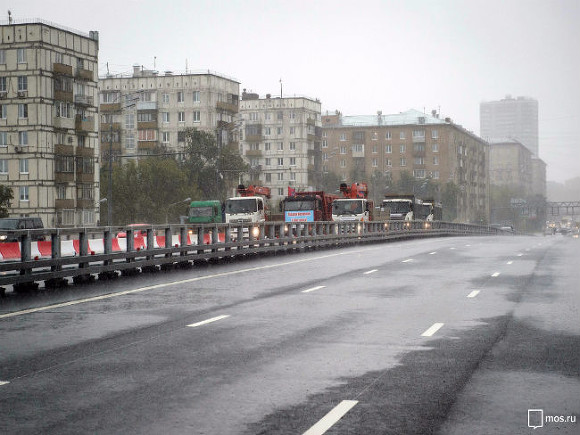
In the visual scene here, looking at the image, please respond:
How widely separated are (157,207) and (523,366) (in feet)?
265

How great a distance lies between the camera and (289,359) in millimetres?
9977

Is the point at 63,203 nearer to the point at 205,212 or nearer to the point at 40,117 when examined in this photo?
the point at 40,117

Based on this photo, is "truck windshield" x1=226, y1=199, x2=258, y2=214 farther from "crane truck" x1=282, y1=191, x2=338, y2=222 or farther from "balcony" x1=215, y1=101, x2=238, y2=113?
"balcony" x1=215, y1=101, x2=238, y2=113

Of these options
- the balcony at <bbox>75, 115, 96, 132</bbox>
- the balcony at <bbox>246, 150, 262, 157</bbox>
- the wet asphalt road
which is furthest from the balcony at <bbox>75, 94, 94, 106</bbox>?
the wet asphalt road

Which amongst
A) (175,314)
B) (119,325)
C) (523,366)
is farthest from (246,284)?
(523,366)

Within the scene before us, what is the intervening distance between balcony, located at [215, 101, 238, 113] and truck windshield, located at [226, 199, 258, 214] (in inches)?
2680

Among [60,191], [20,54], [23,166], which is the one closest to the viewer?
[20,54]

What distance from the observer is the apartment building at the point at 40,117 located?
78.0 metres

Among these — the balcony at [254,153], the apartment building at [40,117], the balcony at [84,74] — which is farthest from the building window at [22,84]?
the balcony at [254,153]

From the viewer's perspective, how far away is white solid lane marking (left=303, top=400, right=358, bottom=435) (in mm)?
6762

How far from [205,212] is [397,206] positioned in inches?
590

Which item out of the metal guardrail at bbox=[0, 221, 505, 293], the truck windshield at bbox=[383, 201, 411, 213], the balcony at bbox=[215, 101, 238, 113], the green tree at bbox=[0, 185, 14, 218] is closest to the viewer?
the metal guardrail at bbox=[0, 221, 505, 293]

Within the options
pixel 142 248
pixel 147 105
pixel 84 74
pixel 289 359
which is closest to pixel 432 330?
pixel 289 359

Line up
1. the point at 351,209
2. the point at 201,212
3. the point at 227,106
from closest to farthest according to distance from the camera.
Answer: the point at 351,209
the point at 201,212
the point at 227,106
